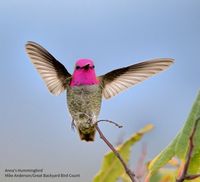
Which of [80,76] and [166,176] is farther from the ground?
[80,76]

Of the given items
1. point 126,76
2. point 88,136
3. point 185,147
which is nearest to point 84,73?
point 88,136

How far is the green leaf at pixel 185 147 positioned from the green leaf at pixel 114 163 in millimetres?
345

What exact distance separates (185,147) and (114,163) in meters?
0.62

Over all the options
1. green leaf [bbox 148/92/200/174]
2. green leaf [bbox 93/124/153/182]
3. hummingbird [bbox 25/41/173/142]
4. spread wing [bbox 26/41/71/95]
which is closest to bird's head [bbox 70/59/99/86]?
hummingbird [bbox 25/41/173/142]

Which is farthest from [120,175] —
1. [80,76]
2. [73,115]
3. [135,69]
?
[135,69]

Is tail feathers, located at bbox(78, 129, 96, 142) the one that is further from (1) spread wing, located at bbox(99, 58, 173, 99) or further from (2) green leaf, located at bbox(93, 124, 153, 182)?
(1) spread wing, located at bbox(99, 58, 173, 99)

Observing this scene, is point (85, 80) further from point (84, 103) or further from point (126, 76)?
point (126, 76)

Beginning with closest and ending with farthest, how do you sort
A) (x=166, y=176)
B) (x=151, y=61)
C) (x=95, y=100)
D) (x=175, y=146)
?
(x=175, y=146)
(x=166, y=176)
(x=95, y=100)
(x=151, y=61)

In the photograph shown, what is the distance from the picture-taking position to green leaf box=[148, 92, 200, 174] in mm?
1349

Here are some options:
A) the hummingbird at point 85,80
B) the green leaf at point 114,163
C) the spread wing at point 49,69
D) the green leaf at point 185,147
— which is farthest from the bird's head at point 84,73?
the green leaf at point 185,147

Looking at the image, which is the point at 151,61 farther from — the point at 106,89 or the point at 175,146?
the point at 175,146

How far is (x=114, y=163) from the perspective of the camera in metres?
1.99

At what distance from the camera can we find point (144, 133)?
1.95 meters

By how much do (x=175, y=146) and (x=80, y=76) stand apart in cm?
75
